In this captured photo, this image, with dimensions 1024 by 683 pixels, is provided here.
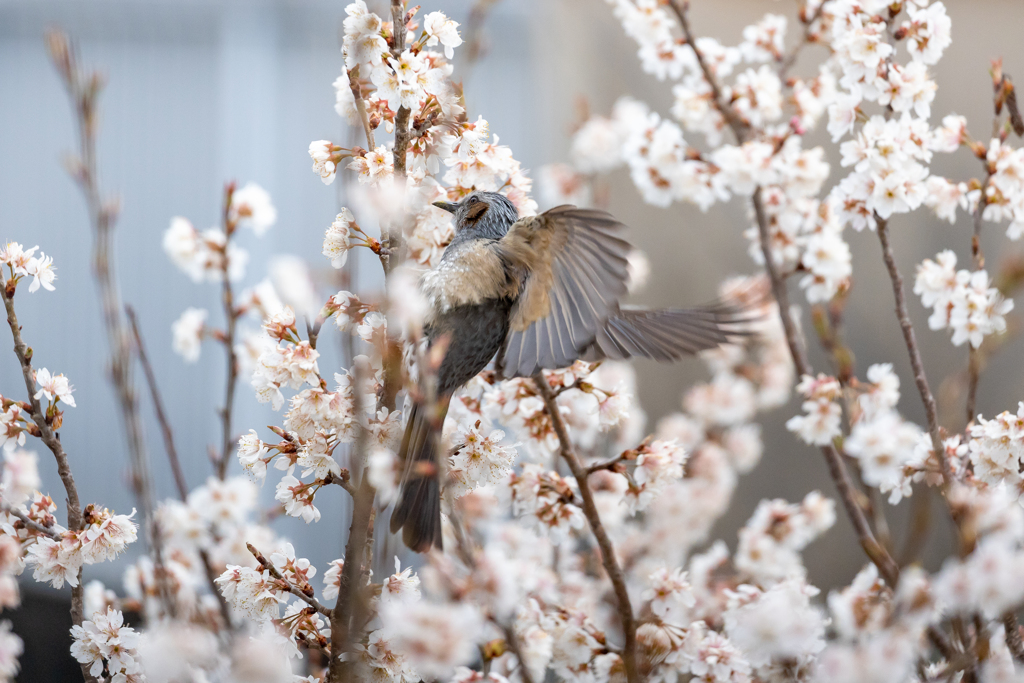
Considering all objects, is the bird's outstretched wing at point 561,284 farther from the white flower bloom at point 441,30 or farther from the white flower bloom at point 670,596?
the white flower bloom at point 670,596

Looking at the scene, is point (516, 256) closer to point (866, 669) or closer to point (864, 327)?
point (866, 669)

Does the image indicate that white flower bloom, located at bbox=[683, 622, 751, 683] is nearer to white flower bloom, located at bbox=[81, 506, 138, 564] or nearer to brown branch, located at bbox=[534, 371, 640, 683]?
brown branch, located at bbox=[534, 371, 640, 683]

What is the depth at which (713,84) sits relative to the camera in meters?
→ 1.00

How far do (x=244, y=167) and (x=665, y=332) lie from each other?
5.04 feet

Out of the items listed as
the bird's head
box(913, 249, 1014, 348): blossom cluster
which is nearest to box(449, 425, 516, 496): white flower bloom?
the bird's head

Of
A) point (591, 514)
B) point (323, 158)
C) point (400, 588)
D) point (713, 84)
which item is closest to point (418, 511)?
point (400, 588)

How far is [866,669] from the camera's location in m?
0.35

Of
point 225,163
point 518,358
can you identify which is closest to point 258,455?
point 518,358

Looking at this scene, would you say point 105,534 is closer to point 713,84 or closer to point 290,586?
point 290,586

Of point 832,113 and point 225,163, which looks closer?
point 832,113

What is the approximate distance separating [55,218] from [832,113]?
181 centimetres

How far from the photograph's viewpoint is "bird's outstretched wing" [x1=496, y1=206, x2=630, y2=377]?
0.65 meters

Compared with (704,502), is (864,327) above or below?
above

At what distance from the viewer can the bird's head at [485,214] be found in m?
0.75
